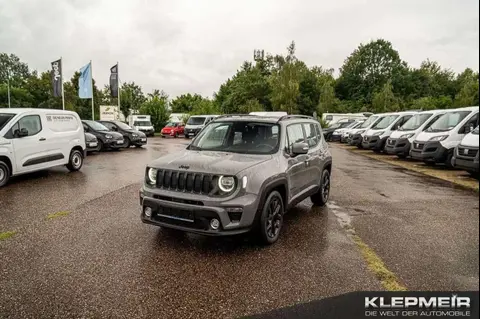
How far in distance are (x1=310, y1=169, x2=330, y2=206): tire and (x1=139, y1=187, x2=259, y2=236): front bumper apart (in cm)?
262

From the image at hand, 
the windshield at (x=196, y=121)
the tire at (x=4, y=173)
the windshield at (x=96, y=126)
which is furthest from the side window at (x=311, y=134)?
the windshield at (x=196, y=121)

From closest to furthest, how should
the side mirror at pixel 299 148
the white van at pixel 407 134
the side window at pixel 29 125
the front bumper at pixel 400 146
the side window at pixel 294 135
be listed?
the side mirror at pixel 299 148 → the side window at pixel 294 135 → the side window at pixel 29 125 → the white van at pixel 407 134 → the front bumper at pixel 400 146

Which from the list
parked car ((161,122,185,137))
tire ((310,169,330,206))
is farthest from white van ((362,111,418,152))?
parked car ((161,122,185,137))

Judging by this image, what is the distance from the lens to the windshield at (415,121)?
14159mm

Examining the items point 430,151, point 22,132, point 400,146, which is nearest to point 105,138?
point 22,132

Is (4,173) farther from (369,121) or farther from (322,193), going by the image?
(369,121)

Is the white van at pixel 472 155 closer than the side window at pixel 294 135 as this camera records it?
Yes

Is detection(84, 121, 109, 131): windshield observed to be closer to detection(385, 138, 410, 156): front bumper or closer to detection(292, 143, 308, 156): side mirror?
detection(385, 138, 410, 156): front bumper

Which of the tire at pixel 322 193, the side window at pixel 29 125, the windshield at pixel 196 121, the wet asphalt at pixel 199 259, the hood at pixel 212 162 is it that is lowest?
the wet asphalt at pixel 199 259

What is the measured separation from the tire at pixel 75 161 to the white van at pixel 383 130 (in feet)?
41.9

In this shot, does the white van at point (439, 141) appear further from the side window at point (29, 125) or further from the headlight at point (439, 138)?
the side window at point (29, 125)

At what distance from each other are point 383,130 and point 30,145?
14474 millimetres

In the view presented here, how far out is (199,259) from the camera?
3.96m

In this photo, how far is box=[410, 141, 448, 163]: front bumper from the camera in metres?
10.8
